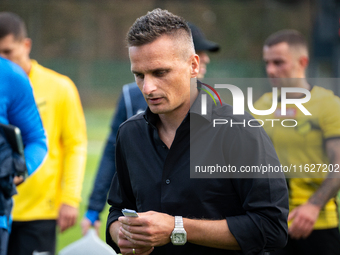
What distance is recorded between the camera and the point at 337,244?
3510mm

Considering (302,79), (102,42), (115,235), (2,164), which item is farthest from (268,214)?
(102,42)

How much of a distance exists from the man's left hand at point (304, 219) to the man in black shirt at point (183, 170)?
1.43m

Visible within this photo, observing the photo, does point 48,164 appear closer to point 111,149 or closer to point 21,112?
point 111,149

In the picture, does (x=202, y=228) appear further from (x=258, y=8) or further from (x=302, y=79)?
(x=258, y=8)

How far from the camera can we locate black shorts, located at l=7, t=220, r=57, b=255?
12.6ft

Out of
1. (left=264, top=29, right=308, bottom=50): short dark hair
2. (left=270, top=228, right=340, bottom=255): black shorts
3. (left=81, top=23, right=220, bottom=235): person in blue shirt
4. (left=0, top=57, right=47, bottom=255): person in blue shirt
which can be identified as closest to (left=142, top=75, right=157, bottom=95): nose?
(left=0, top=57, right=47, bottom=255): person in blue shirt

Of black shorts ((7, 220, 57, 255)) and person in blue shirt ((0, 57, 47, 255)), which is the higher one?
person in blue shirt ((0, 57, 47, 255))

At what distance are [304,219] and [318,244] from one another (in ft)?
1.12

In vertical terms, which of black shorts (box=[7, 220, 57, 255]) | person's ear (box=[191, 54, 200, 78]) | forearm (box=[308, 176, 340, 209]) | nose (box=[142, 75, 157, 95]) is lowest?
black shorts (box=[7, 220, 57, 255])

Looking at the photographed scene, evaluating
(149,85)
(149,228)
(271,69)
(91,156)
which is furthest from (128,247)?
(91,156)

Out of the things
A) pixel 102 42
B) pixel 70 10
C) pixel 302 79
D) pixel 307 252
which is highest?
pixel 70 10

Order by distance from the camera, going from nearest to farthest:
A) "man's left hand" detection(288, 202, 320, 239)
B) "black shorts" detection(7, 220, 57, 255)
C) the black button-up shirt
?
1. the black button-up shirt
2. "man's left hand" detection(288, 202, 320, 239)
3. "black shorts" detection(7, 220, 57, 255)

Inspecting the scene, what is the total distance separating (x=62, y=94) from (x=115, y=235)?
7.55 feet

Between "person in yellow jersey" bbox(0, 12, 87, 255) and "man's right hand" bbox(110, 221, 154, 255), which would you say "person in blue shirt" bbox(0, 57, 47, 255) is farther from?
"man's right hand" bbox(110, 221, 154, 255)
